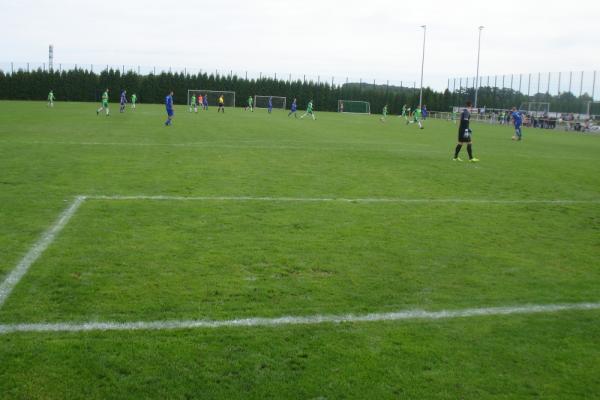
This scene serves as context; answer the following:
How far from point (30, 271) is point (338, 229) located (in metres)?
4.21

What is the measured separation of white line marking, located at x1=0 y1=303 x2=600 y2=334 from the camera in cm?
470

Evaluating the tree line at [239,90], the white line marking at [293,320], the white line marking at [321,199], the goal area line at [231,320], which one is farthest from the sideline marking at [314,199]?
the tree line at [239,90]

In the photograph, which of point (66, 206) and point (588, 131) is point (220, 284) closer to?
point (66, 206)

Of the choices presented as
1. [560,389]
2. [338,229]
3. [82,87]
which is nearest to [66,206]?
[338,229]

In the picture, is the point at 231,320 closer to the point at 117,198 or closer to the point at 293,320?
the point at 293,320

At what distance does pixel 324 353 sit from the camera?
442 cm

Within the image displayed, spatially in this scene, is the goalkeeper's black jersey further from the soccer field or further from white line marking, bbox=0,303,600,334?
white line marking, bbox=0,303,600,334

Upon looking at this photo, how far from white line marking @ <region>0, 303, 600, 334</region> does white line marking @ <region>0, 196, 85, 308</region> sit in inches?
32.8

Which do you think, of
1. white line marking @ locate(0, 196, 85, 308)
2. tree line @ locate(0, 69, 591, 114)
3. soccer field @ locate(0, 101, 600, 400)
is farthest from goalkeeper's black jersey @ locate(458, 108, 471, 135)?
tree line @ locate(0, 69, 591, 114)

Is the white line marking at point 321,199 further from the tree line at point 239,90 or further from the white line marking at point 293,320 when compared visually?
the tree line at point 239,90

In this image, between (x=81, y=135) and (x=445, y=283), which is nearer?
(x=445, y=283)

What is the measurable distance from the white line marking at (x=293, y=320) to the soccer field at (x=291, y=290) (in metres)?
0.02

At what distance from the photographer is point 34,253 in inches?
265

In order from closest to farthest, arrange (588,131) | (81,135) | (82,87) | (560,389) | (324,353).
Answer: (560,389), (324,353), (81,135), (588,131), (82,87)
